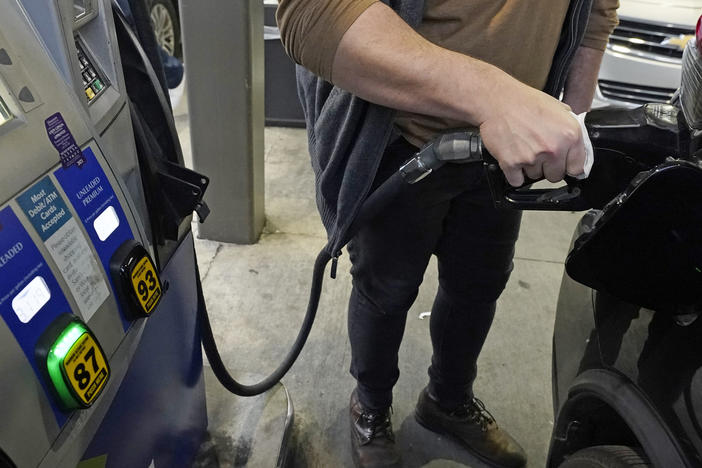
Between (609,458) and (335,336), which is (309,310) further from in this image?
(609,458)

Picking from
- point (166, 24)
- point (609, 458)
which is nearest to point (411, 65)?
point (609, 458)

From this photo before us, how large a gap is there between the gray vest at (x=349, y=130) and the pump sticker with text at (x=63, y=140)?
48 cm

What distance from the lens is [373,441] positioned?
65.1 inches

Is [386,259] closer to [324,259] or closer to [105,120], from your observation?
[324,259]

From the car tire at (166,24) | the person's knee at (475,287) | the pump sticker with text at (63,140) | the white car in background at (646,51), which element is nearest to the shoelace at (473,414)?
the person's knee at (475,287)

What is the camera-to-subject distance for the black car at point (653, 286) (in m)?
0.79

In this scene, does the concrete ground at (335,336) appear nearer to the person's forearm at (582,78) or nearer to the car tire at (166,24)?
the person's forearm at (582,78)

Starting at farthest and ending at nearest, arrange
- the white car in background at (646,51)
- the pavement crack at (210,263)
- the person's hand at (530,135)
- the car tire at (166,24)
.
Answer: the car tire at (166,24), the white car in background at (646,51), the pavement crack at (210,263), the person's hand at (530,135)

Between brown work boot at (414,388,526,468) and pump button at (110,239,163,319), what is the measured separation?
109 cm

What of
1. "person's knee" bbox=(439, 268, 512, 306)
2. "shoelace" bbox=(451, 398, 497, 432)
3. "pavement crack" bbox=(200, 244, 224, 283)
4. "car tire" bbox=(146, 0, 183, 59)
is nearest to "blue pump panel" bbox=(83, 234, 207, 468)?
"person's knee" bbox=(439, 268, 512, 306)

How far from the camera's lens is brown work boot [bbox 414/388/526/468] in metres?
1.69

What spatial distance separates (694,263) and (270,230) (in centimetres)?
203

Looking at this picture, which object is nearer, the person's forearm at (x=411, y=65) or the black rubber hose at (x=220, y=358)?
the person's forearm at (x=411, y=65)

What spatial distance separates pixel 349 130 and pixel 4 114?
22.8 inches
